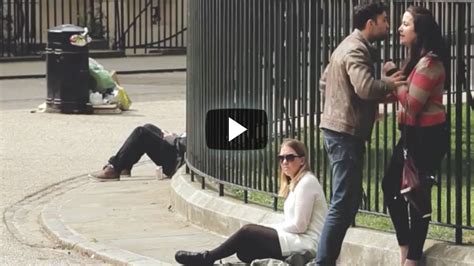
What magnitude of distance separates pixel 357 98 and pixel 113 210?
13.0 feet

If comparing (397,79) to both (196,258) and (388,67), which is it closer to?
(388,67)

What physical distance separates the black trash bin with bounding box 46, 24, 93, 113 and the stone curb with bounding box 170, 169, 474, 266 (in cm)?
737

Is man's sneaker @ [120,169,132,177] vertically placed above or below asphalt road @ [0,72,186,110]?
below

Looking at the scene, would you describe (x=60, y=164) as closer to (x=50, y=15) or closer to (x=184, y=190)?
(x=184, y=190)

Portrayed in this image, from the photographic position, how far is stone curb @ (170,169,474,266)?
25.6ft

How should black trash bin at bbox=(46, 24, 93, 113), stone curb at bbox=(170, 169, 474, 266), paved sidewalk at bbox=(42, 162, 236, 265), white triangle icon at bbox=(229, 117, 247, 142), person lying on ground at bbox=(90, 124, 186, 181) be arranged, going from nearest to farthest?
stone curb at bbox=(170, 169, 474, 266), paved sidewalk at bbox=(42, 162, 236, 265), white triangle icon at bbox=(229, 117, 247, 142), person lying on ground at bbox=(90, 124, 186, 181), black trash bin at bbox=(46, 24, 93, 113)

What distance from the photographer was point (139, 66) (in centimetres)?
2827

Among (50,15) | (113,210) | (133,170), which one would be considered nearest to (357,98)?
(113,210)

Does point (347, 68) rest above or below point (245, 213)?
above

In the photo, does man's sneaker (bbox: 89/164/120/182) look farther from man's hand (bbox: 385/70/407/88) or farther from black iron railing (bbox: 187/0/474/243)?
man's hand (bbox: 385/70/407/88)

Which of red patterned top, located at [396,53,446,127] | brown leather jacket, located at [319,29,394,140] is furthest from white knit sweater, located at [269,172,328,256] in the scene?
red patterned top, located at [396,53,446,127]

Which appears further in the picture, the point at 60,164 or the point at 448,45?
the point at 60,164

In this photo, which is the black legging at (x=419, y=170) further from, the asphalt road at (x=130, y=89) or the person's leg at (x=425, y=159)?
the asphalt road at (x=130, y=89)
